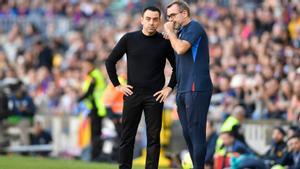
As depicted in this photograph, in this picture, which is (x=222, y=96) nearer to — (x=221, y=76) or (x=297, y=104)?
(x=221, y=76)

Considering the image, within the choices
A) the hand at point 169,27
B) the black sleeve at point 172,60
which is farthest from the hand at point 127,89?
the hand at point 169,27

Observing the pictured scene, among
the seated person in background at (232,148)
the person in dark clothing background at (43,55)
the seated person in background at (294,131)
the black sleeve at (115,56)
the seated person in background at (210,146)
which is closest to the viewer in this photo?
the black sleeve at (115,56)

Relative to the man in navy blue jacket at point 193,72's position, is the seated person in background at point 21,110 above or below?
below

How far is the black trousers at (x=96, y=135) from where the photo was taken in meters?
22.4

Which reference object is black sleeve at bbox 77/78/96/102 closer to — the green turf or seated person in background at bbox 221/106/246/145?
the green turf

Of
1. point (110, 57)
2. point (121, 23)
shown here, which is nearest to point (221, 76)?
point (121, 23)

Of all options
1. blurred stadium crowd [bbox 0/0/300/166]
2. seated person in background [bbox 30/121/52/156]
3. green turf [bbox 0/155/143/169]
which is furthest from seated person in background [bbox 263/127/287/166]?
seated person in background [bbox 30/121/52/156]

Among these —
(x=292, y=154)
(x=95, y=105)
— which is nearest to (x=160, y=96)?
(x=292, y=154)

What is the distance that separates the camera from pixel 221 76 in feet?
78.8

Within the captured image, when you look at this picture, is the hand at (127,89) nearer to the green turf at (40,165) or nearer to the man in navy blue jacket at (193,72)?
the man in navy blue jacket at (193,72)

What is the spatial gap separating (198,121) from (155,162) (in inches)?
32.9

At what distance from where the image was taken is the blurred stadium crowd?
75.2 feet

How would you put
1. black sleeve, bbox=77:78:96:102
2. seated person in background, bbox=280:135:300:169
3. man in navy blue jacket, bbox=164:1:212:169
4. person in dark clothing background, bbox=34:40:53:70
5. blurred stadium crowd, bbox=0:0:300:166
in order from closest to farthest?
man in navy blue jacket, bbox=164:1:212:169 < seated person in background, bbox=280:135:300:169 < black sleeve, bbox=77:78:96:102 < blurred stadium crowd, bbox=0:0:300:166 < person in dark clothing background, bbox=34:40:53:70

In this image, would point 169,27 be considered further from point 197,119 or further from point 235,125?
point 235,125
